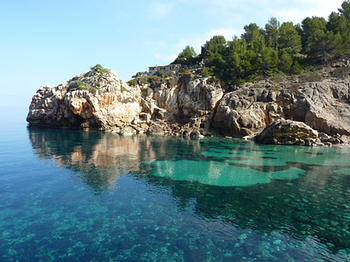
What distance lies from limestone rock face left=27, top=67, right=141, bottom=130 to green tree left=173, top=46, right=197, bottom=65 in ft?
88.9

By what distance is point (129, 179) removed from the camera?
856 inches

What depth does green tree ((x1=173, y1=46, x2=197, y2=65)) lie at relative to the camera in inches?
3546

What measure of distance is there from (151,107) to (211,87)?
67.8 feet

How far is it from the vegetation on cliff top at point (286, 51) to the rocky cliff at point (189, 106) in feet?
20.5

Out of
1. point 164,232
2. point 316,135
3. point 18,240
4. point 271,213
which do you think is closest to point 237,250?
point 164,232

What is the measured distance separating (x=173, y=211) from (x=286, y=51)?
7389 cm

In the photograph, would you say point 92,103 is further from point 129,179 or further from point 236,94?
point 129,179

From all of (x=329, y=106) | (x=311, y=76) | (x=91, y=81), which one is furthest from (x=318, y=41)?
(x=91, y=81)

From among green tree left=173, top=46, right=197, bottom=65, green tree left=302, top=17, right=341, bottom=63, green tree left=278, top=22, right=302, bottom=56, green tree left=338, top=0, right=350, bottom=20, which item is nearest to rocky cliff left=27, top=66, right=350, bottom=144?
green tree left=302, top=17, right=341, bottom=63

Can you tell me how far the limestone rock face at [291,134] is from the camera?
4478 cm

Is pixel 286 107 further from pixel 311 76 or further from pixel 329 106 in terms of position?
pixel 311 76

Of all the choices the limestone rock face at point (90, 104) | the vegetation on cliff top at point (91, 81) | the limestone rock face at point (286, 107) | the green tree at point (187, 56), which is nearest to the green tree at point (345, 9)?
the limestone rock face at point (286, 107)

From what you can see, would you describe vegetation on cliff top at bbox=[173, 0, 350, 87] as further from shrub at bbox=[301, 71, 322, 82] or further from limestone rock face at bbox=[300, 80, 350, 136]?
limestone rock face at bbox=[300, 80, 350, 136]

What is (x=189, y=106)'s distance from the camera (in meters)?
66.4
